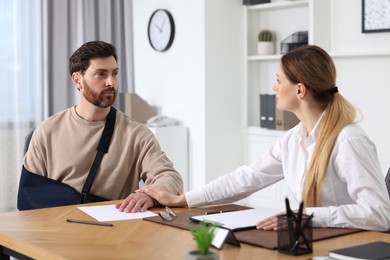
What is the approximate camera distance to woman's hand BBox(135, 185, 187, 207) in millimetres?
2449

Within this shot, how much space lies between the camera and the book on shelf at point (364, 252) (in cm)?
161

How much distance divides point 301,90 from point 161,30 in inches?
138

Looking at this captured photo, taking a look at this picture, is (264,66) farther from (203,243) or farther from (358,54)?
(203,243)

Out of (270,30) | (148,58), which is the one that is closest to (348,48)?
(270,30)

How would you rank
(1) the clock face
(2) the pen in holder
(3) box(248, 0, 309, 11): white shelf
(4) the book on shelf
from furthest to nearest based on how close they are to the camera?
(1) the clock face, (3) box(248, 0, 309, 11): white shelf, (2) the pen in holder, (4) the book on shelf

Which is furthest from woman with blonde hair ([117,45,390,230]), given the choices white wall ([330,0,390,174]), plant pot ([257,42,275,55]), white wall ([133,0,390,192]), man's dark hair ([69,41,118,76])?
plant pot ([257,42,275,55])

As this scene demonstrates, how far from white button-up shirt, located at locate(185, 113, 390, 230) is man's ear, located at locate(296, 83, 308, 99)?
12cm

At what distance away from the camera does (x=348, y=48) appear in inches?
187

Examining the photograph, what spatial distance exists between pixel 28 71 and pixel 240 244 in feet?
Answer: 14.4

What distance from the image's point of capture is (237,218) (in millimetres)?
2150

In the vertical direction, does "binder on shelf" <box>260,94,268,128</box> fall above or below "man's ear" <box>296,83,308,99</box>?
below

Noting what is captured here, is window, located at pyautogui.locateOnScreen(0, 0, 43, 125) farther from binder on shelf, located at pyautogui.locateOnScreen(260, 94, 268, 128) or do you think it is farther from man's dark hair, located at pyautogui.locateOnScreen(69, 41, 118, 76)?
man's dark hair, located at pyautogui.locateOnScreen(69, 41, 118, 76)

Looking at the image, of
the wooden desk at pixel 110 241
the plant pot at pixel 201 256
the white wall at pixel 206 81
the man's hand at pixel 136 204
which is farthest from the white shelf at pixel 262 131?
the plant pot at pixel 201 256

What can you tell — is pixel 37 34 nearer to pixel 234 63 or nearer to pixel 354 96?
pixel 234 63
